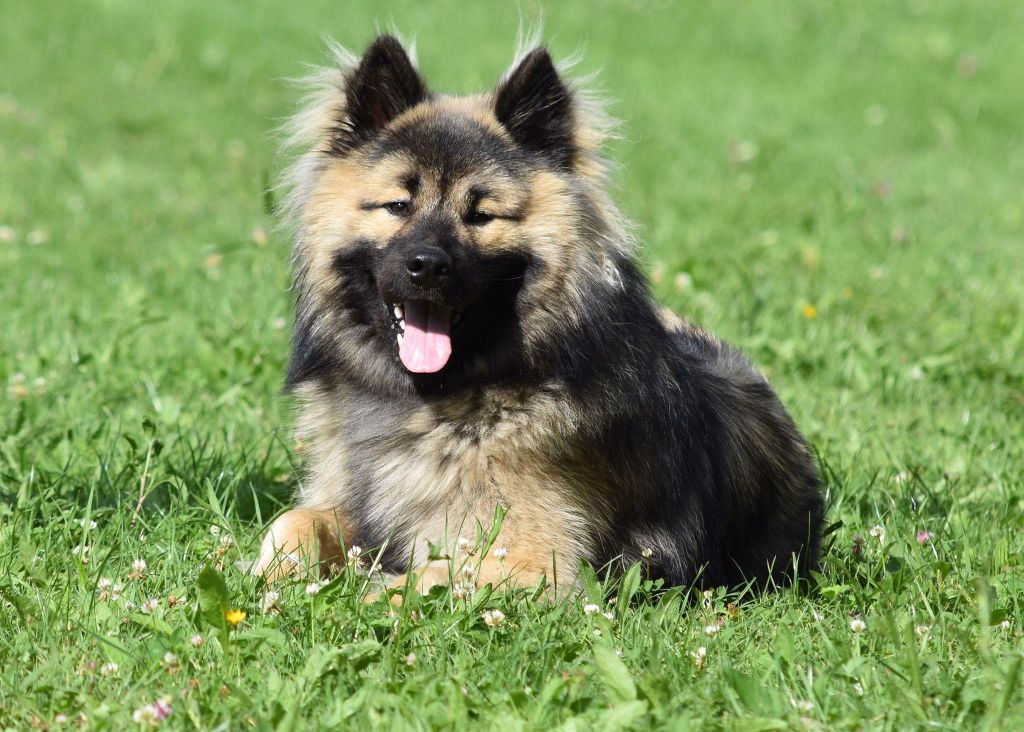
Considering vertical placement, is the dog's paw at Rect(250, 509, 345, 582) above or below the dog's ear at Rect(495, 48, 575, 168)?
below

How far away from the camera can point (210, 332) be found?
20.6 feet

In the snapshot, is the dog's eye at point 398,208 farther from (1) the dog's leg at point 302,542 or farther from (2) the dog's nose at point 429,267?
(1) the dog's leg at point 302,542

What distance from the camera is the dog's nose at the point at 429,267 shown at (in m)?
3.73

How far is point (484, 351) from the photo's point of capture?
398 cm

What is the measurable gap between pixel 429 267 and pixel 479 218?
13.1 inches

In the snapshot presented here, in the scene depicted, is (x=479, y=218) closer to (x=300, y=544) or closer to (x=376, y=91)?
(x=376, y=91)

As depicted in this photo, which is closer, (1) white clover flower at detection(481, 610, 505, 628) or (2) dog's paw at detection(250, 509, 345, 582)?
(1) white clover flower at detection(481, 610, 505, 628)

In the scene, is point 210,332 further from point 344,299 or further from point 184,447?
point 344,299

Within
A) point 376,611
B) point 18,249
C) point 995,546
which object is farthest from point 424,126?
point 18,249

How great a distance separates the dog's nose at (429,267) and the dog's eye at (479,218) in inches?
9.9

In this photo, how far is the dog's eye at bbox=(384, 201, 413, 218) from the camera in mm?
3988

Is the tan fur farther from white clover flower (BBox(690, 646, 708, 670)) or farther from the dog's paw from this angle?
white clover flower (BBox(690, 646, 708, 670))

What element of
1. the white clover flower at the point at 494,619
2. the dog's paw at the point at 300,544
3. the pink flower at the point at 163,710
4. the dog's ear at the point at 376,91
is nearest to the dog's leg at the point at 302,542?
the dog's paw at the point at 300,544

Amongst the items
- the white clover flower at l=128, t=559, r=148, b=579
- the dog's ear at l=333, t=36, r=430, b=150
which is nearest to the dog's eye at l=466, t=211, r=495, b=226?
the dog's ear at l=333, t=36, r=430, b=150
